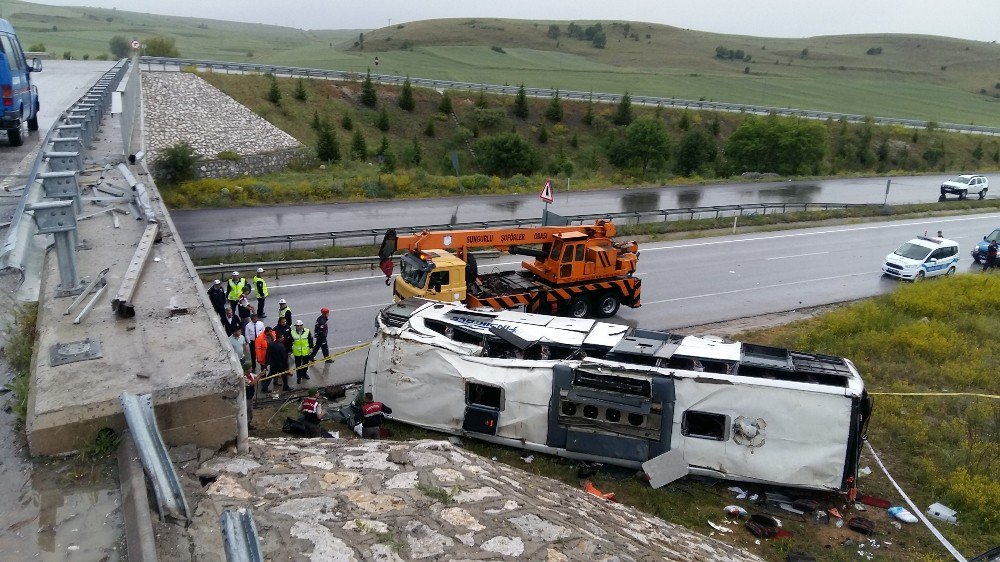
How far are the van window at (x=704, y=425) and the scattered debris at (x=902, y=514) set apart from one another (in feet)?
9.10

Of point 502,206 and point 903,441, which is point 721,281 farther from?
point 502,206

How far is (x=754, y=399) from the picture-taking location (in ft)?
35.8

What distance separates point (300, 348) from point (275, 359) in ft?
2.32

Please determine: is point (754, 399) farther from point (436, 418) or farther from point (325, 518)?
point (325, 518)

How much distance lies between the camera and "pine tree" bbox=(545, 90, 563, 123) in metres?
60.5

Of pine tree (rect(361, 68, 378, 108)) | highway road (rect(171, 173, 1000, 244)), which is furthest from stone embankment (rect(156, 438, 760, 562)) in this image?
pine tree (rect(361, 68, 378, 108))

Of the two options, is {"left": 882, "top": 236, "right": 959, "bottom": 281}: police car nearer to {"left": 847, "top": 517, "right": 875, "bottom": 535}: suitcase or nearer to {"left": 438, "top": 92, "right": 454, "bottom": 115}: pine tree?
{"left": 847, "top": 517, "right": 875, "bottom": 535}: suitcase

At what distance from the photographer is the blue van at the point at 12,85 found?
16641 mm

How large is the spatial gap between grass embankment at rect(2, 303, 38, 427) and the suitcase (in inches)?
417

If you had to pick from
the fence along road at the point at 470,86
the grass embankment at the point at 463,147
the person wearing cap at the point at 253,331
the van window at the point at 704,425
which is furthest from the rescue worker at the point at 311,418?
the fence along road at the point at 470,86

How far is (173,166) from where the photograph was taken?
1304 inches

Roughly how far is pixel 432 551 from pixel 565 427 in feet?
20.0

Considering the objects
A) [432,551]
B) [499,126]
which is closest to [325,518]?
[432,551]

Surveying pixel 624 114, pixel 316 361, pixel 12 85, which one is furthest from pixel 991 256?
pixel 624 114
